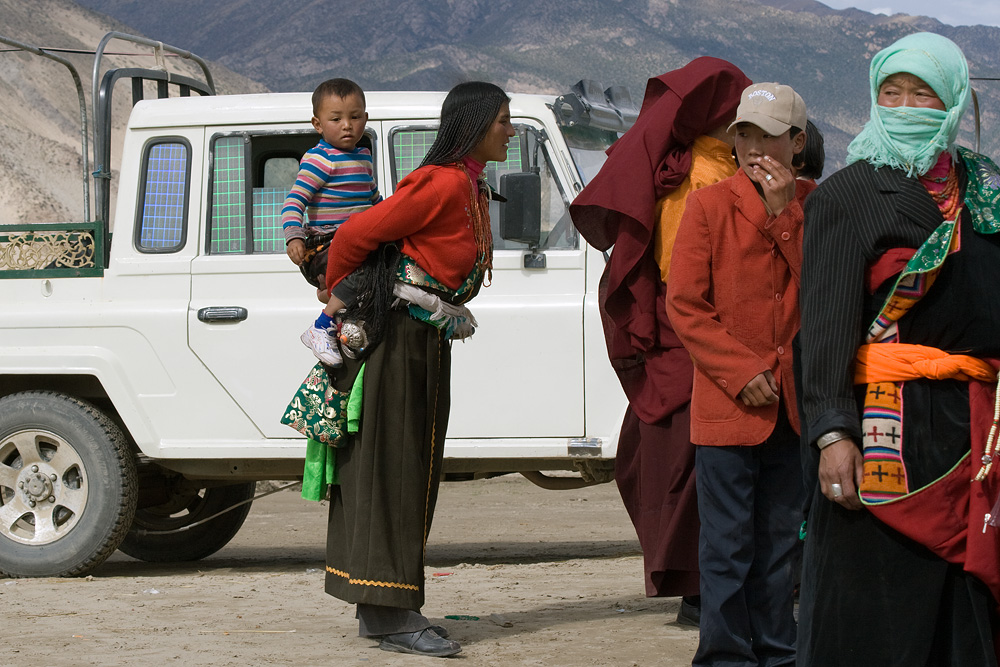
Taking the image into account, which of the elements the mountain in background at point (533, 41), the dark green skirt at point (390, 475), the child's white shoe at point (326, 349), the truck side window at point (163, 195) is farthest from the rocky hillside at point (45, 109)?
the mountain in background at point (533, 41)

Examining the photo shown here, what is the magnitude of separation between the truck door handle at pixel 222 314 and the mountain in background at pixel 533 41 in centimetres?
11901

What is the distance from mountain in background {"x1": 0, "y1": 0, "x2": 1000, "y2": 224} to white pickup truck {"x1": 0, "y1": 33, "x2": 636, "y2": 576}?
390ft

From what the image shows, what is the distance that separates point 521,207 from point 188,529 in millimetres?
3091

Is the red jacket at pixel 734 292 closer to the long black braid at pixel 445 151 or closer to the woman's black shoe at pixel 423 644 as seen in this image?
the long black braid at pixel 445 151

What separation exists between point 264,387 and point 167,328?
1.75 feet

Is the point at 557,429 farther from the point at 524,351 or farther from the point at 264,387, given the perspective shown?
the point at 264,387

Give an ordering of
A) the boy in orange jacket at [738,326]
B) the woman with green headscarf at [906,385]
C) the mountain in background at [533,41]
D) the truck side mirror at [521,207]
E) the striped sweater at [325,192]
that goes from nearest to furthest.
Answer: the woman with green headscarf at [906,385] < the boy in orange jacket at [738,326] < the striped sweater at [325,192] < the truck side mirror at [521,207] < the mountain in background at [533,41]

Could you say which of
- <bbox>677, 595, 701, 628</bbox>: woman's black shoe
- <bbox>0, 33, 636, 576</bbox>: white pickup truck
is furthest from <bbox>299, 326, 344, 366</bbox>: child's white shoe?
<bbox>0, 33, 636, 576</bbox>: white pickup truck

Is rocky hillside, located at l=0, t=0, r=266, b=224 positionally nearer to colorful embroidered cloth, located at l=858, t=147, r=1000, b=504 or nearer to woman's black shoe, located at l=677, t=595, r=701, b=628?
woman's black shoe, located at l=677, t=595, r=701, b=628

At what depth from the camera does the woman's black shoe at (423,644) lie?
14.2 ft

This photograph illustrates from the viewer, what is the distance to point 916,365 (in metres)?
2.69

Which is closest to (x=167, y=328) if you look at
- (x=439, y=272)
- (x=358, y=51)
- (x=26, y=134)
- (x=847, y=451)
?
(x=439, y=272)

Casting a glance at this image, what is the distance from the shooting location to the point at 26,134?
4006 centimetres

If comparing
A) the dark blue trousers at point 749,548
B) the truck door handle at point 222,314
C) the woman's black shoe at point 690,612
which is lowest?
the woman's black shoe at point 690,612
